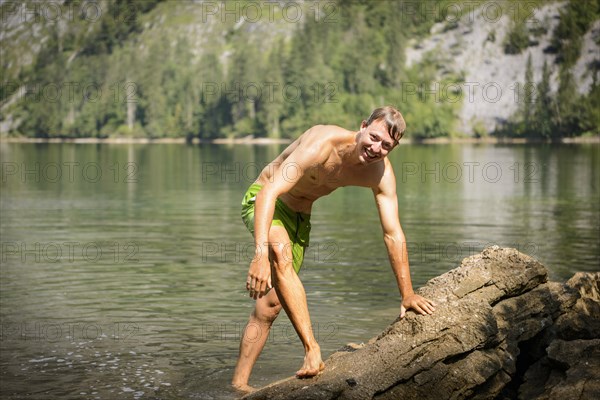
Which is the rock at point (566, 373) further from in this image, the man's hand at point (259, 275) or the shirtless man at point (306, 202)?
the man's hand at point (259, 275)

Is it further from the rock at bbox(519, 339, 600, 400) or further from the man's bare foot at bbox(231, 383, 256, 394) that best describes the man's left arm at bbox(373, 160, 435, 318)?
the man's bare foot at bbox(231, 383, 256, 394)

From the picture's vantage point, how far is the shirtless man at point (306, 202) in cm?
973

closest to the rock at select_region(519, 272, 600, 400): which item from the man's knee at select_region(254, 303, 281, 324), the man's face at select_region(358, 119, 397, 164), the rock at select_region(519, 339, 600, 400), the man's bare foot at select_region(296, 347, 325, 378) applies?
the rock at select_region(519, 339, 600, 400)

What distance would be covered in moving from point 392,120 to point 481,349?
239 cm

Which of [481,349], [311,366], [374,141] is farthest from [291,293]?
[481,349]

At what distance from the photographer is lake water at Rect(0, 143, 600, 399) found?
514 inches

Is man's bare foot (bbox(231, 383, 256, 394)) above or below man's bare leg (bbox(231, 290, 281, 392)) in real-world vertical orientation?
below

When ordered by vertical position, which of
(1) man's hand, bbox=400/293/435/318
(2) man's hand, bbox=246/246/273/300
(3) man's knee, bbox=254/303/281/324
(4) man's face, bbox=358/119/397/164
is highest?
(4) man's face, bbox=358/119/397/164

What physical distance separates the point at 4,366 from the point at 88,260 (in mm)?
10137

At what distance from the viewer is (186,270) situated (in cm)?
2161

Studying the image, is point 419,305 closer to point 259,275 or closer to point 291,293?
point 291,293

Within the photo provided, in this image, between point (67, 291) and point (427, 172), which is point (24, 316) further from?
point (427, 172)

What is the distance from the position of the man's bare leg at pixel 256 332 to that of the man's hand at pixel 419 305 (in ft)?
5.11

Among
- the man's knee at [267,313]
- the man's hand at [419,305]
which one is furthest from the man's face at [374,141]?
the man's knee at [267,313]
